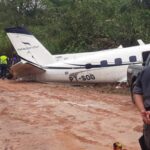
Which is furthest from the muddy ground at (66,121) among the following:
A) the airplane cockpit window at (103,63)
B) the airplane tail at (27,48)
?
the airplane tail at (27,48)

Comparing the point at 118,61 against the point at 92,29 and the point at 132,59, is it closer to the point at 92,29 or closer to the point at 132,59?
the point at 132,59

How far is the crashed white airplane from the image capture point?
22.5 meters

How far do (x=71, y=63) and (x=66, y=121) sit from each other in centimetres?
1061

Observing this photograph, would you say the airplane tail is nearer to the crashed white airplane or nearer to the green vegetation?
the crashed white airplane

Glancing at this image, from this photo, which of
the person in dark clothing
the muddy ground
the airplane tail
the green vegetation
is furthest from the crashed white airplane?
the person in dark clothing

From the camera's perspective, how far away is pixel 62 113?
14.0 meters

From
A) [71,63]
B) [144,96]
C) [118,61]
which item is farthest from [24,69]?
[144,96]

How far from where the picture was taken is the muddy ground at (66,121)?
10.0m

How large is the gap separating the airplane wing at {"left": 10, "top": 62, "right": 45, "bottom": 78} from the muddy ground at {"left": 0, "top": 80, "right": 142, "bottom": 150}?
13.7 ft

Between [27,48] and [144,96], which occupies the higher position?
[144,96]

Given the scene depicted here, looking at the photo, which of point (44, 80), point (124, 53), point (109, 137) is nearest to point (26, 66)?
point (44, 80)

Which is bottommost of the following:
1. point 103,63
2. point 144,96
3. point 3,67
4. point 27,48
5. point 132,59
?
point 3,67

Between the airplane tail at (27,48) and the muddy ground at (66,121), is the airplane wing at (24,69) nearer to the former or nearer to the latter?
the airplane tail at (27,48)

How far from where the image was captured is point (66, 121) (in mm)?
12664
